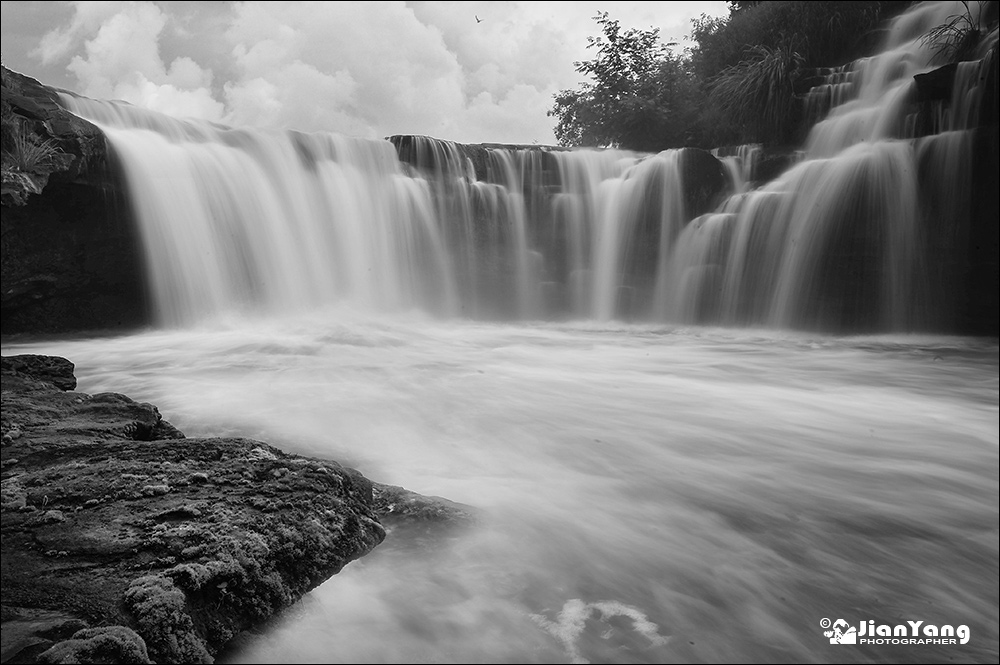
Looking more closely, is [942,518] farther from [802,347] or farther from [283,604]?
[802,347]

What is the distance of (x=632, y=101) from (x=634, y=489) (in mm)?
10396

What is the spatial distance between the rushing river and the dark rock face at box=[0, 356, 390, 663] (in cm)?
13

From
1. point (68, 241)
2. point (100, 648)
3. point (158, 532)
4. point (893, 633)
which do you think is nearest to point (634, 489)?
point (893, 633)

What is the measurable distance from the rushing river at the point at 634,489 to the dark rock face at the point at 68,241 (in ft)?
5.60

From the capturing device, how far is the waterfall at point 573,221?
25.7 feet

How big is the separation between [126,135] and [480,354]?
5686 mm

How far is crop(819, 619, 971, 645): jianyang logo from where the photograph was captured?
5.64ft

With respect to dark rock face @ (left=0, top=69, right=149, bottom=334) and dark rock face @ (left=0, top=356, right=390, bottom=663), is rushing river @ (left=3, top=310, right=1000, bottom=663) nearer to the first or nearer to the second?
dark rock face @ (left=0, top=356, right=390, bottom=663)

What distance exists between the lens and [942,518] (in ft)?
8.50

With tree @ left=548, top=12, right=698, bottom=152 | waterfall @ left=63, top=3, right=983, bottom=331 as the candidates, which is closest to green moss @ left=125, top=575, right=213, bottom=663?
waterfall @ left=63, top=3, right=983, bottom=331

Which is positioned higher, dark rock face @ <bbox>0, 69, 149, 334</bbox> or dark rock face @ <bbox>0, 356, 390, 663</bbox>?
dark rock face @ <bbox>0, 69, 149, 334</bbox>

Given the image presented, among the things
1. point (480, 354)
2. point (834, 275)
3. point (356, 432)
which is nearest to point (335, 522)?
point (356, 432)

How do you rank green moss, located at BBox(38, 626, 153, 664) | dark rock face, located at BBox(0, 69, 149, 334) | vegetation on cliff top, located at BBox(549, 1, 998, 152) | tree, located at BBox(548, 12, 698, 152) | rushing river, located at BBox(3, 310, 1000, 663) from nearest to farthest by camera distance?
green moss, located at BBox(38, 626, 153, 664) → rushing river, located at BBox(3, 310, 1000, 663) → dark rock face, located at BBox(0, 69, 149, 334) → vegetation on cliff top, located at BBox(549, 1, 998, 152) → tree, located at BBox(548, 12, 698, 152)

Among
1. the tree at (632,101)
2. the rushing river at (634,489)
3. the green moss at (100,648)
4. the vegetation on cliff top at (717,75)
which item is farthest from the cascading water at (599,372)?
the tree at (632,101)
